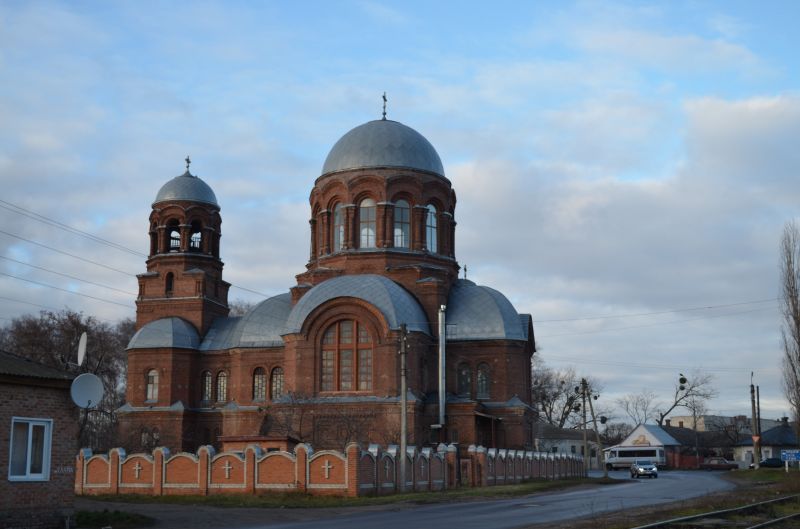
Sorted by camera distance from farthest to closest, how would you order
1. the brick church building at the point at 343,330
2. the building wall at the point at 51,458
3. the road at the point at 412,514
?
the brick church building at the point at 343,330 → the road at the point at 412,514 → the building wall at the point at 51,458

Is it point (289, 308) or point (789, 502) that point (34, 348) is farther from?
point (789, 502)

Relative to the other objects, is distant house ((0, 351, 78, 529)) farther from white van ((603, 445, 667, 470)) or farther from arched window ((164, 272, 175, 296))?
white van ((603, 445, 667, 470))

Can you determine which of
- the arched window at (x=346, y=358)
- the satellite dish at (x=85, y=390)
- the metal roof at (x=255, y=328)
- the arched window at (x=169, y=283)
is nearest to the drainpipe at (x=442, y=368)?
the arched window at (x=346, y=358)

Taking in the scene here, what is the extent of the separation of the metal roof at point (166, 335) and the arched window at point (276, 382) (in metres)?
5.11

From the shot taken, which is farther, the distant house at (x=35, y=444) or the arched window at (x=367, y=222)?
the arched window at (x=367, y=222)

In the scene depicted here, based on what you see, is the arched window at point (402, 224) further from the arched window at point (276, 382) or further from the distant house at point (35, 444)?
the distant house at point (35, 444)

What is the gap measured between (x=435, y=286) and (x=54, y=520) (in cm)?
2788

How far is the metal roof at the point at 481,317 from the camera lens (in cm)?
4447

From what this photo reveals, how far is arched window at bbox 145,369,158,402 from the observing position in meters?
46.9

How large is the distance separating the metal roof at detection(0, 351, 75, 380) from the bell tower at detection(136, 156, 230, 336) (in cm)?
2974

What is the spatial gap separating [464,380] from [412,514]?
22.1 meters

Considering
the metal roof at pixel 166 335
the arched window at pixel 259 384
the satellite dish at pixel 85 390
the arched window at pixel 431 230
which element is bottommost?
the satellite dish at pixel 85 390

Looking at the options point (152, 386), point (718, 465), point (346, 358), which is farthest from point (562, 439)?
point (346, 358)

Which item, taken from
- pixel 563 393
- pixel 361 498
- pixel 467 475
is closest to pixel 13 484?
pixel 361 498
